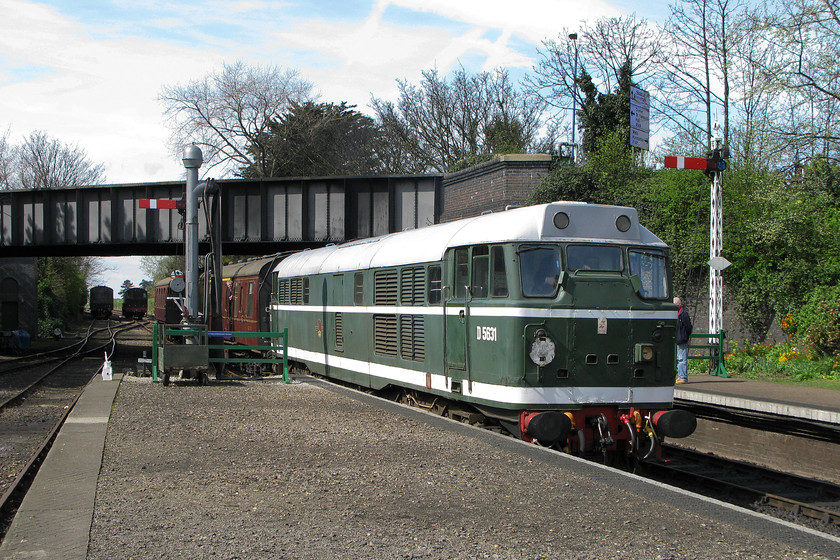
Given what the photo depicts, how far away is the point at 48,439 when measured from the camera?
11.4m

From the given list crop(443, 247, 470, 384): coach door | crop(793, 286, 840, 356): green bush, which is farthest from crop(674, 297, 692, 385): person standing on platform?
crop(443, 247, 470, 384): coach door

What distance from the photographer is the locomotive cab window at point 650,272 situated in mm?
9578

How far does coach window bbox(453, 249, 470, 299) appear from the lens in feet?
32.9

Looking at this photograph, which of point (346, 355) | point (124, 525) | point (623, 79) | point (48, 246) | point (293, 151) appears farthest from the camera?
point (293, 151)

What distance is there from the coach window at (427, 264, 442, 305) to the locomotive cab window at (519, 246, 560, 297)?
5.70 ft

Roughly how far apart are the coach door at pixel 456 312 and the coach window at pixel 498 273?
1.74 feet

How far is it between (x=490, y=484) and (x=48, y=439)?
23.2 feet

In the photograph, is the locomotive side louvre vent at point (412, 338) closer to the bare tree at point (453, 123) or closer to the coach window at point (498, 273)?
the coach window at point (498, 273)

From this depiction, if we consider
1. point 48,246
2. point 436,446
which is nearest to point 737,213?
point 436,446

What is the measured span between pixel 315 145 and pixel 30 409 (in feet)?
128

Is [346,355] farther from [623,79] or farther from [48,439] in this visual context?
[623,79]

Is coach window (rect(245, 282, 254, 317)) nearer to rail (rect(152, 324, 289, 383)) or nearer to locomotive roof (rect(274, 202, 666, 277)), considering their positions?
rail (rect(152, 324, 289, 383))

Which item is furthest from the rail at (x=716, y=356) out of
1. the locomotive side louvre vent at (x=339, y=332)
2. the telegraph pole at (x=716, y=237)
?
the locomotive side louvre vent at (x=339, y=332)

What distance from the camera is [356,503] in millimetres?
6590
